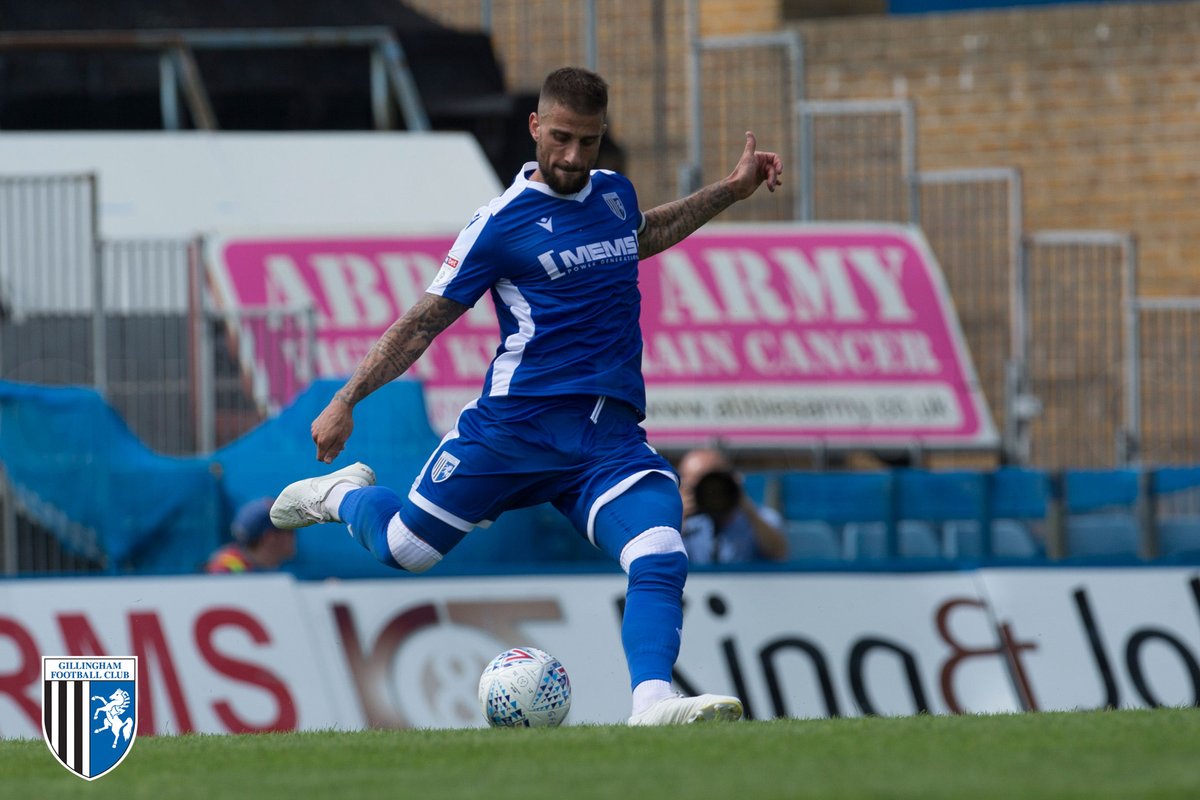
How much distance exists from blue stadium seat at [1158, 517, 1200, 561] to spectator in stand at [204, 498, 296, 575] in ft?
19.2

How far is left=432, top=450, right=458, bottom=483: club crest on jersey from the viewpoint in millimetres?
7270

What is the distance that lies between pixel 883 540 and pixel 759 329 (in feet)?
16.8

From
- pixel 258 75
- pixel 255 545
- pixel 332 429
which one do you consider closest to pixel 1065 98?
pixel 258 75

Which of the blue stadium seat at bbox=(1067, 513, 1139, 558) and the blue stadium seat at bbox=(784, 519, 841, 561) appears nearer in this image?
the blue stadium seat at bbox=(784, 519, 841, 561)

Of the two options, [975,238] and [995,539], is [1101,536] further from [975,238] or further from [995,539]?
[975,238]

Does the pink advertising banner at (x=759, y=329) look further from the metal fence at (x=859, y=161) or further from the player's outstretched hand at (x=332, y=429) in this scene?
the player's outstretched hand at (x=332, y=429)

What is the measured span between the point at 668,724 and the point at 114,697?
70.6 inches

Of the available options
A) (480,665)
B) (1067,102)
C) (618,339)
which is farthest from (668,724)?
(1067,102)

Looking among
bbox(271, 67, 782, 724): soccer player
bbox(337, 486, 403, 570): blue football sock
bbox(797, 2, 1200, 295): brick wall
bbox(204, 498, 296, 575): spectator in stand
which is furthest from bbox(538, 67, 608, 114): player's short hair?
bbox(797, 2, 1200, 295): brick wall

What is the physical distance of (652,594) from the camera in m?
6.99

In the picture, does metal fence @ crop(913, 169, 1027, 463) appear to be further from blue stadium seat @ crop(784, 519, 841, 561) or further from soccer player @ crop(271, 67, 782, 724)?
soccer player @ crop(271, 67, 782, 724)

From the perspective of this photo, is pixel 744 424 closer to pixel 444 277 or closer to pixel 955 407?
pixel 955 407

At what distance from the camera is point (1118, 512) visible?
14.7 meters

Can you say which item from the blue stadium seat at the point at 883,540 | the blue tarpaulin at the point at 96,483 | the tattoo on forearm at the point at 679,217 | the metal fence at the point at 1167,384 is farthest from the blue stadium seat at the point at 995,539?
the tattoo on forearm at the point at 679,217
